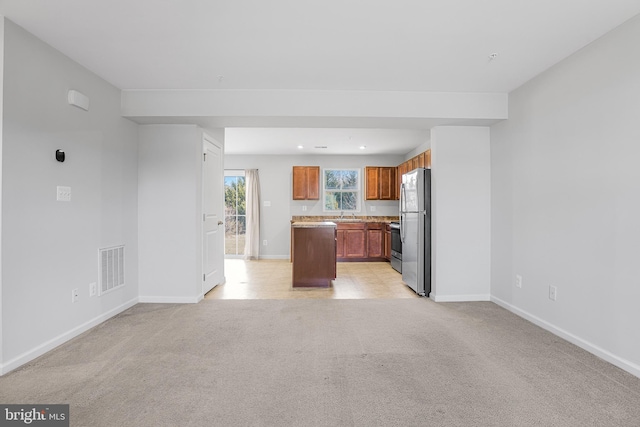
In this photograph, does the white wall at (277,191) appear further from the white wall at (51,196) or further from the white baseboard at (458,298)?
the white baseboard at (458,298)

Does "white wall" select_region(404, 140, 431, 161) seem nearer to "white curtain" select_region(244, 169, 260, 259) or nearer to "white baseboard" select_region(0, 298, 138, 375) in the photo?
"white curtain" select_region(244, 169, 260, 259)

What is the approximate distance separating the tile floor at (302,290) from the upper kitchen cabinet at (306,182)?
1.69 metres

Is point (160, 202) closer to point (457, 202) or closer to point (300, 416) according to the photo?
point (300, 416)

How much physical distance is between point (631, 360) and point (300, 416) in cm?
234

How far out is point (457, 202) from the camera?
405 cm

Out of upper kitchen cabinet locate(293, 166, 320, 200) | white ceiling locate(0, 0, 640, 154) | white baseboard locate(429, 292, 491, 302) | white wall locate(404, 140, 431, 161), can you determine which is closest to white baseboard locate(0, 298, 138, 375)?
white ceiling locate(0, 0, 640, 154)

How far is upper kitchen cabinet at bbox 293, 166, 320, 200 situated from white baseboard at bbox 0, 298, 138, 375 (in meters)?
4.55

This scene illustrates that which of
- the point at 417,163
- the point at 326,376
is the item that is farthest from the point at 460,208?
the point at 326,376

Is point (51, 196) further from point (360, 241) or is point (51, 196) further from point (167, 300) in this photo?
point (360, 241)

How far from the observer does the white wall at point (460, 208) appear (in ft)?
13.3

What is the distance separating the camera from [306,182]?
7.61m

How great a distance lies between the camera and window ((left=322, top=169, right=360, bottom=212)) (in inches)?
307

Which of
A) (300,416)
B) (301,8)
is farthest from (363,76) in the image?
(300,416)

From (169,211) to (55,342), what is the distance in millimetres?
1704
